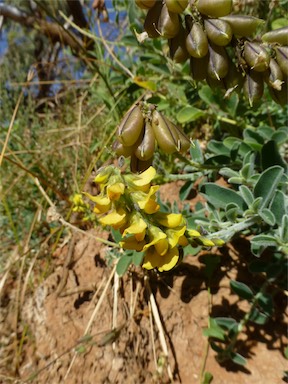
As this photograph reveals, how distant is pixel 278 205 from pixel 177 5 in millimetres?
A: 639

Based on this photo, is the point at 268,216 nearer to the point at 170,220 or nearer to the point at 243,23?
the point at 170,220

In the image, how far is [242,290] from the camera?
138 cm

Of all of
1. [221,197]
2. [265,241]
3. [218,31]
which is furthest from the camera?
[221,197]

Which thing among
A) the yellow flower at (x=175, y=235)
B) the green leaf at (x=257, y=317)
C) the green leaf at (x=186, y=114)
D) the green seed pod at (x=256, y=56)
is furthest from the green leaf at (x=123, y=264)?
the green seed pod at (x=256, y=56)

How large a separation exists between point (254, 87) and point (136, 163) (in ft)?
1.15

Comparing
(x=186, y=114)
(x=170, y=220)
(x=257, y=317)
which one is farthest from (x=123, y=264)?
(x=186, y=114)

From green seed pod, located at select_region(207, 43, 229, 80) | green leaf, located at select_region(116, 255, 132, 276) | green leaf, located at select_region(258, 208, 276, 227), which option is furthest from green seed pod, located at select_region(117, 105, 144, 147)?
green leaf, located at select_region(116, 255, 132, 276)

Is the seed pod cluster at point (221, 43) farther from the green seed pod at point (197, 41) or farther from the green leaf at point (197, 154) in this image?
the green leaf at point (197, 154)

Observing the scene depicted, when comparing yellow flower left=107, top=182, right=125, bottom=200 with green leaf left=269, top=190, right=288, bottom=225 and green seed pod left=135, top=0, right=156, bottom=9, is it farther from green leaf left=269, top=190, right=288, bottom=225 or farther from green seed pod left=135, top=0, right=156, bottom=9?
green leaf left=269, top=190, right=288, bottom=225

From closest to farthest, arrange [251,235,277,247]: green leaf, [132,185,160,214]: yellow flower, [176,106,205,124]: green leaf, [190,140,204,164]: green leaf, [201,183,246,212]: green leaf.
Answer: [132,185,160,214]: yellow flower
[251,235,277,247]: green leaf
[201,183,246,212]: green leaf
[190,140,204,164]: green leaf
[176,106,205,124]: green leaf

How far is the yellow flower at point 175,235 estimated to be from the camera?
2.77 feet

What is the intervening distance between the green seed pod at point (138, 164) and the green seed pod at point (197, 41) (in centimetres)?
28

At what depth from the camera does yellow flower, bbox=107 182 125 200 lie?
813 millimetres

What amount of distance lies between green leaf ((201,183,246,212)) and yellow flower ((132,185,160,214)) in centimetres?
48
